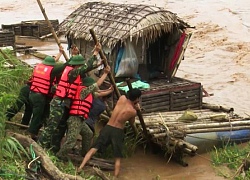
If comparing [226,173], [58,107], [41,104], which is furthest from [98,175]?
[226,173]

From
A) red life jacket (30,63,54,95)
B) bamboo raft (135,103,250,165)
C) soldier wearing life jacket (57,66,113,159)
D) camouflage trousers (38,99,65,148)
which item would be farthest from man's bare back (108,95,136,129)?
red life jacket (30,63,54,95)

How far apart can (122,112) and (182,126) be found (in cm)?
143

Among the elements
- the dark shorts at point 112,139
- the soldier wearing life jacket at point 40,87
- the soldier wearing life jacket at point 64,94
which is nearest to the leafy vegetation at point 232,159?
the dark shorts at point 112,139

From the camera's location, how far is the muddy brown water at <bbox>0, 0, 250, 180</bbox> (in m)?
8.52

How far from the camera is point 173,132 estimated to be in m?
8.29

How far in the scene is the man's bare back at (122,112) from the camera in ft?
25.2

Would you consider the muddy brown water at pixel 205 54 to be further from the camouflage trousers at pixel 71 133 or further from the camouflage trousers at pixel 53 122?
the camouflage trousers at pixel 53 122

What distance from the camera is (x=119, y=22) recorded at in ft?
31.9

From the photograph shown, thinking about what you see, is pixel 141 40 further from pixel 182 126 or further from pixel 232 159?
pixel 232 159

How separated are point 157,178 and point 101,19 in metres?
3.80

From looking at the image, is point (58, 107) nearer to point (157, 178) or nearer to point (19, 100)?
point (19, 100)

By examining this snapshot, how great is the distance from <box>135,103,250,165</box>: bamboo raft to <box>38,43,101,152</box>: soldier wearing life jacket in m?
1.63

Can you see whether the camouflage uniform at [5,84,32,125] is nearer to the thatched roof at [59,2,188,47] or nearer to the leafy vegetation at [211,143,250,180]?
the thatched roof at [59,2,188,47]

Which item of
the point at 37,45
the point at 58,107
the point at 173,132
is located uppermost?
the point at 58,107
